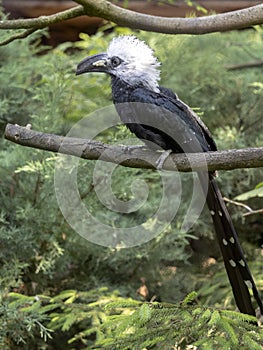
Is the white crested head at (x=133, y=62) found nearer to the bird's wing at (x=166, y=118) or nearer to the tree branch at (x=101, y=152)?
the bird's wing at (x=166, y=118)

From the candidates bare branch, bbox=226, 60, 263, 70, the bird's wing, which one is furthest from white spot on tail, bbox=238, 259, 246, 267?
bare branch, bbox=226, 60, 263, 70

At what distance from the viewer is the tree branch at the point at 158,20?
1970 millimetres

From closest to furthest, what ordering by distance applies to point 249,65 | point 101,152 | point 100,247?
point 101,152 → point 100,247 → point 249,65

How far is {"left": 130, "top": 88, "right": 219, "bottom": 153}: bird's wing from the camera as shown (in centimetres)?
186

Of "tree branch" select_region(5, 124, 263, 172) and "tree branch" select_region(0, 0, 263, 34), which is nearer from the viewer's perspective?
"tree branch" select_region(5, 124, 263, 172)

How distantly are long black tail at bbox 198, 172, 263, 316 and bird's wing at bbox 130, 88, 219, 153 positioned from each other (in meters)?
0.16

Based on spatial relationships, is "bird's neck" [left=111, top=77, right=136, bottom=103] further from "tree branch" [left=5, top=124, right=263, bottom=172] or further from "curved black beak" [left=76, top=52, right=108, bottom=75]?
"tree branch" [left=5, top=124, right=263, bottom=172]

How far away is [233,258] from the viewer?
1961mm

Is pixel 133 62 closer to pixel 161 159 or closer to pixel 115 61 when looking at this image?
pixel 115 61

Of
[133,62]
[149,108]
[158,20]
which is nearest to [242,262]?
[149,108]

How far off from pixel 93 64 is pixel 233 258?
0.74m

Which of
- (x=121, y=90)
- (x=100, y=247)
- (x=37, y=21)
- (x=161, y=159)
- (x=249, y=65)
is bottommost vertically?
(x=100, y=247)

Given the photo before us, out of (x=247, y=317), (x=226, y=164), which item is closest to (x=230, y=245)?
(x=247, y=317)

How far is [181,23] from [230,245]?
724 mm
